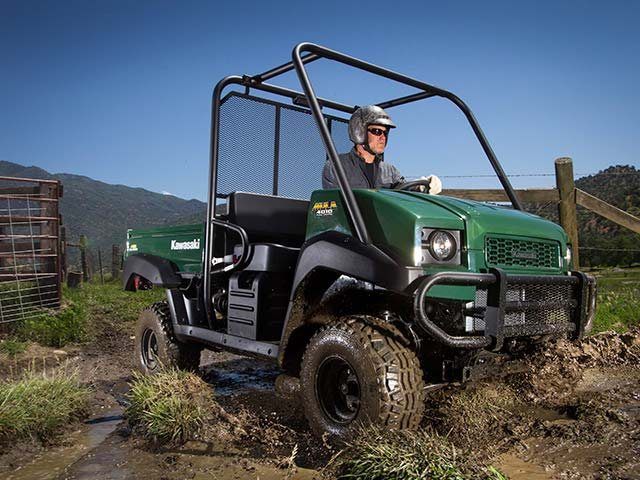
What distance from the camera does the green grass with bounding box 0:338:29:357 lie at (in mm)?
7109

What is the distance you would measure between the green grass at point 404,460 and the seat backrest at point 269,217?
2057 mm

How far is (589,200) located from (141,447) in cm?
613

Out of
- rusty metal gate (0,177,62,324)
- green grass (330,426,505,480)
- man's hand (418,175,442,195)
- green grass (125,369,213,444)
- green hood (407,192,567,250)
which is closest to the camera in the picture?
green grass (330,426,505,480)

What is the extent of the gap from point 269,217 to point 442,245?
183 centimetres

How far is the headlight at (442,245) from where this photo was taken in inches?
132

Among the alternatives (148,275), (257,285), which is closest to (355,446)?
(257,285)

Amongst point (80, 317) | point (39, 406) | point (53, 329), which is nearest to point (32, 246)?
point (80, 317)

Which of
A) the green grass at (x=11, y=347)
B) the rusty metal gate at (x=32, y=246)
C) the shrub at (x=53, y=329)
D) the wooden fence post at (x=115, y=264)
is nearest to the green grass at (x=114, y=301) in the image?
the rusty metal gate at (x=32, y=246)

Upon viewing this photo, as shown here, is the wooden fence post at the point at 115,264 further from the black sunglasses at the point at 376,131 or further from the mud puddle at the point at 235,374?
the black sunglasses at the point at 376,131

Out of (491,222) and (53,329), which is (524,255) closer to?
(491,222)

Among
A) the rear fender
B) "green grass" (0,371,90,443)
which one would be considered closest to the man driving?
the rear fender

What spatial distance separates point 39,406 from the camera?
14.4ft

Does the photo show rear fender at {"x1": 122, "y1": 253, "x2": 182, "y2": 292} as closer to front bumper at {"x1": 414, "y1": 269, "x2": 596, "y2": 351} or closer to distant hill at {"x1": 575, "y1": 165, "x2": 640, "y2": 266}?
front bumper at {"x1": 414, "y1": 269, "x2": 596, "y2": 351}

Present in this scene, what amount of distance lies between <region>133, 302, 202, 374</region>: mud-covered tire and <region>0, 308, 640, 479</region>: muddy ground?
1.43ft
